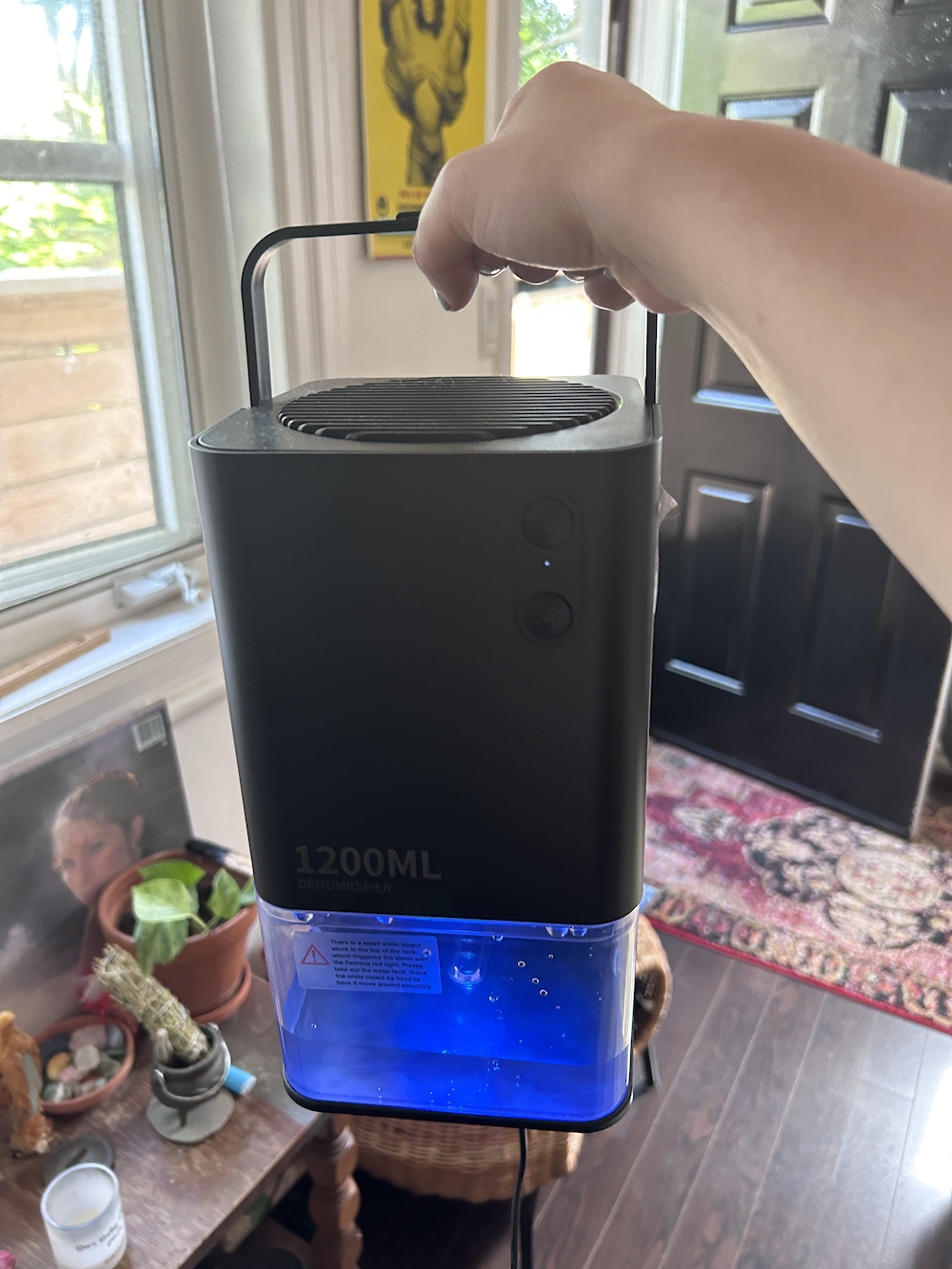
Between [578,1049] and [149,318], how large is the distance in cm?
119

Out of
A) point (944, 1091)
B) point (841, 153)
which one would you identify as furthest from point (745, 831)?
point (841, 153)

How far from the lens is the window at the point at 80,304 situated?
1.10 metres

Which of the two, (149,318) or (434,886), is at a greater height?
(149,318)

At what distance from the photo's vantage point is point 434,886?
0.38m

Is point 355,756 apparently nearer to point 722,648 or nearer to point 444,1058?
point 444,1058

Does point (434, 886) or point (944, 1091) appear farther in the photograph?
point (944, 1091)

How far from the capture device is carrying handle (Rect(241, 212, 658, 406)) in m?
0.40

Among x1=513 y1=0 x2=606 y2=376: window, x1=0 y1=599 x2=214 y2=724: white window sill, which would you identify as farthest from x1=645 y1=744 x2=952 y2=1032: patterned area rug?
x1=0 y1=599 x2=214 y2=724: white window sill

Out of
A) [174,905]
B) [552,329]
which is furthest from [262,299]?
[552,329]

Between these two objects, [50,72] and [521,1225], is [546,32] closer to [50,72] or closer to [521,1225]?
[50,72]

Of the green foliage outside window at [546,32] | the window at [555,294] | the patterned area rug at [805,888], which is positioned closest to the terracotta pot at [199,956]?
the patterned area rug at [805,888]

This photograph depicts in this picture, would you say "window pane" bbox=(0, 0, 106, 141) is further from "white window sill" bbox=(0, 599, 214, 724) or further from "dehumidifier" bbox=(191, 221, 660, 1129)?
"dehumidifier" bbox=(191, 221, 660, 1129)

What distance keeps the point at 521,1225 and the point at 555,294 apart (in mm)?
2366

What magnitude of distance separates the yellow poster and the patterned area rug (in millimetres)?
1529
